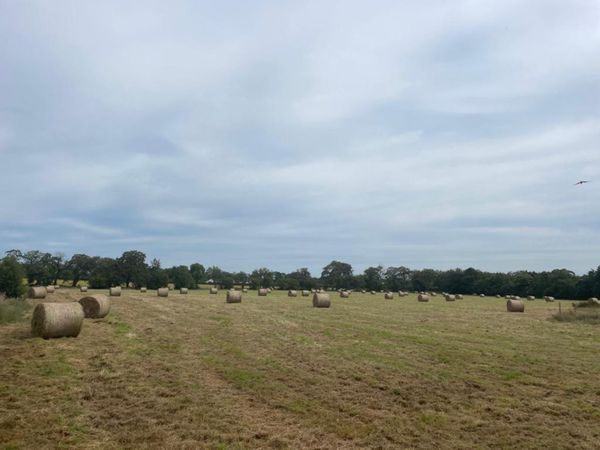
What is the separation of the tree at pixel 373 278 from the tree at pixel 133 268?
63.4 meters

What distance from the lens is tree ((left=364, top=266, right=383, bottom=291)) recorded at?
14412 centimetres

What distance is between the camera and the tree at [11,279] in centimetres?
4008

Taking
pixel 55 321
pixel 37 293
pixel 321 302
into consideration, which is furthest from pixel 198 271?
pixel 55 321

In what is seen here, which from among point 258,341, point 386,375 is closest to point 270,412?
point 386,375

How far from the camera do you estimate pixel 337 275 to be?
158500 millimetres

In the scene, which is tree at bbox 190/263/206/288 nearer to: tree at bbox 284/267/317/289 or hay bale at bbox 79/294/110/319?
tree at bbox 284/267/317/289

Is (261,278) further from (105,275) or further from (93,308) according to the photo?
(93,308)

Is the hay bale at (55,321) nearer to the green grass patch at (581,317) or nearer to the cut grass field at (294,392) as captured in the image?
the cut grass field at (294,392)

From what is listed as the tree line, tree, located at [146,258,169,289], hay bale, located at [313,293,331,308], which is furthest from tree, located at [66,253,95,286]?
hay bale, located at [313,293,331,308]

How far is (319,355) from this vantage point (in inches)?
534

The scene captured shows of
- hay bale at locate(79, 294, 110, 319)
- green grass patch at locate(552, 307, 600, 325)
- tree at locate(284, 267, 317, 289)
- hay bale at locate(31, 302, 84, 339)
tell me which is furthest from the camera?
tree at locate(284, 267, 317, 289)

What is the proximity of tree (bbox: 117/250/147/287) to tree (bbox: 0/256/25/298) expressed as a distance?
225 ft

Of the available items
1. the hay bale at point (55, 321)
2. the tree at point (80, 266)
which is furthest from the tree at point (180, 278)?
the hay bale at point (55, 321)

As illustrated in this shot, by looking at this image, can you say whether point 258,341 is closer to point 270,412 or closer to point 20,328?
point 270,412
